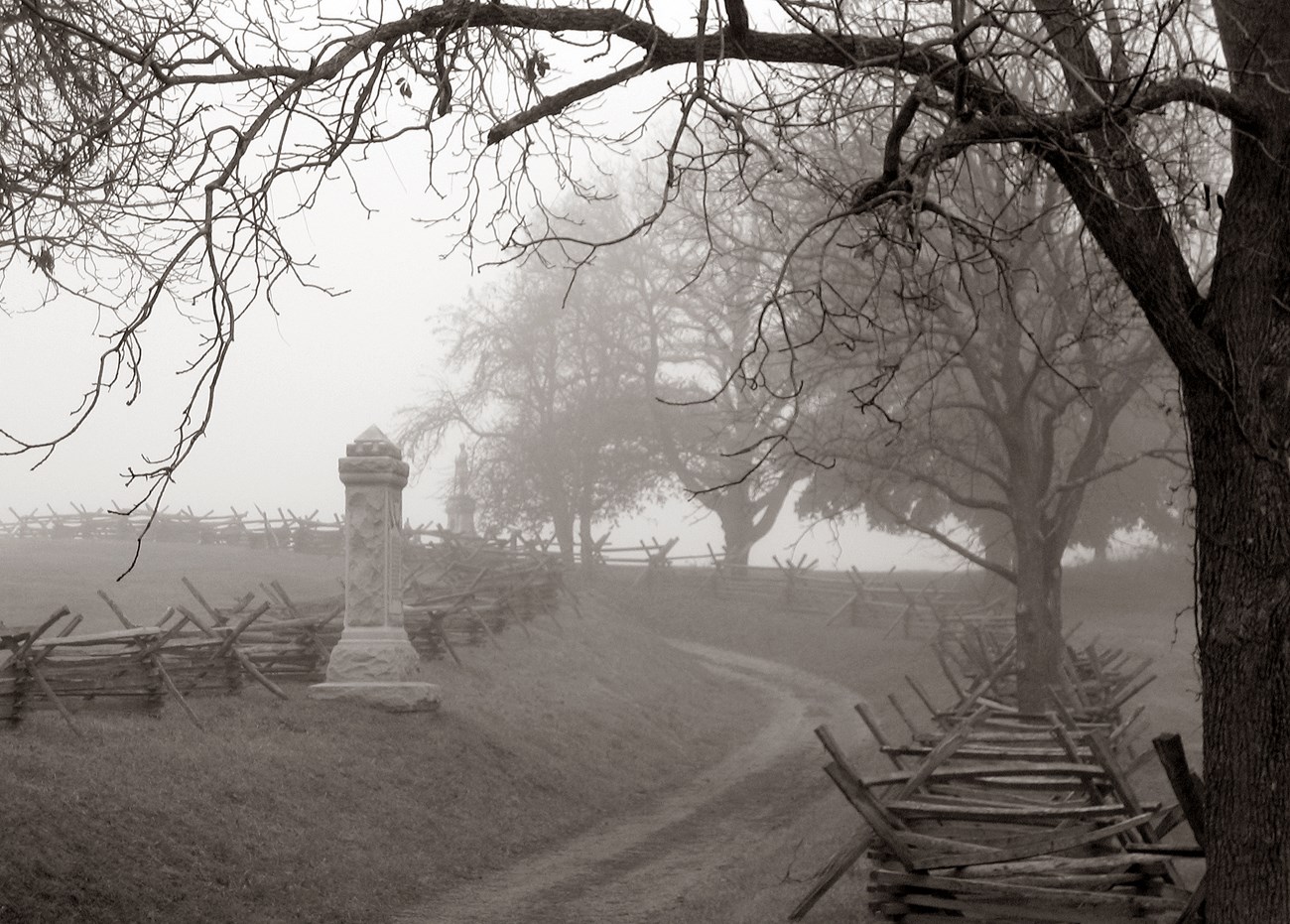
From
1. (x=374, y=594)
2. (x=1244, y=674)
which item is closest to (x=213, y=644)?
(x=374, y=594)

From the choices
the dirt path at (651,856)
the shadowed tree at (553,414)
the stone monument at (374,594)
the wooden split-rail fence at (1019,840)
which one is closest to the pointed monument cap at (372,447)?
the stone monument at (374,594)

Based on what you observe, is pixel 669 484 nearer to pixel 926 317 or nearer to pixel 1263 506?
pixel 926 317

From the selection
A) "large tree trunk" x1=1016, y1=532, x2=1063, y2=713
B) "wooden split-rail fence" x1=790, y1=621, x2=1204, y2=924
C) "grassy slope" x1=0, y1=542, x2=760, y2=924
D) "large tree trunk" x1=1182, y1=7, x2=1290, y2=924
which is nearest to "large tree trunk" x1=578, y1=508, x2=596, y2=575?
"grassy slope" x1=0, y1=542, x2=760, y2=924

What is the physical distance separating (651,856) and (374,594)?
473 cm

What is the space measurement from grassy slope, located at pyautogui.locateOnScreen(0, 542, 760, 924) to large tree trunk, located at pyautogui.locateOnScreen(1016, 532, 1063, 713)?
436 centimetres

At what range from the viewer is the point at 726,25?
20.9 feet

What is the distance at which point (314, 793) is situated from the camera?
11.0 metres

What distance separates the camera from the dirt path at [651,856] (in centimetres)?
952

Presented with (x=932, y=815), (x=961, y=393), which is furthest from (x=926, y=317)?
(x=932, y=815)

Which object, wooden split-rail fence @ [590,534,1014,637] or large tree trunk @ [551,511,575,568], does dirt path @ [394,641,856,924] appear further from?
large tree trunk @ [551,511,575,568]

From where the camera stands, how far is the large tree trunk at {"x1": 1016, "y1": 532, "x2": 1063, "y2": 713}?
16.1 meters

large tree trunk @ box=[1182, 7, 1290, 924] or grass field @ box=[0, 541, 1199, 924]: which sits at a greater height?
large tree trunk @ box=[1182, 7, 1290, 924]

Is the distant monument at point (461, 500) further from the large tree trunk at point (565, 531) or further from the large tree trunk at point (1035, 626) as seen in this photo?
the large tree trunk at point (1035, 626)

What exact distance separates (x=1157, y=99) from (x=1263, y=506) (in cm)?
188
